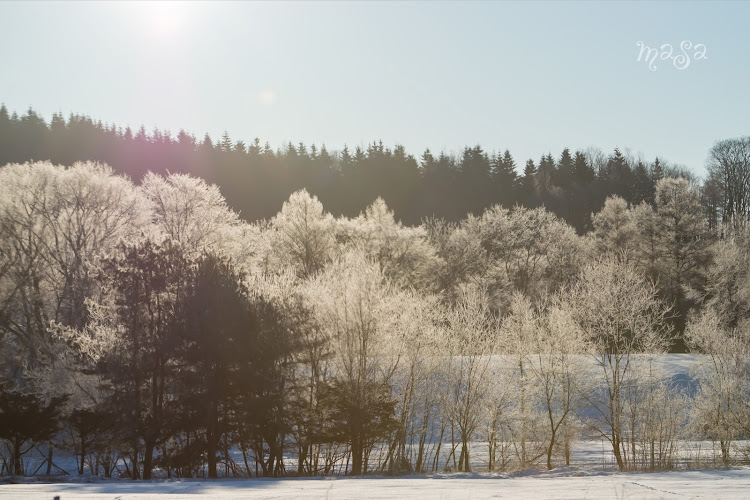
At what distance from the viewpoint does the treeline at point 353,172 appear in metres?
95.7

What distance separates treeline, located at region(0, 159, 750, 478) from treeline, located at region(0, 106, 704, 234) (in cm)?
5650

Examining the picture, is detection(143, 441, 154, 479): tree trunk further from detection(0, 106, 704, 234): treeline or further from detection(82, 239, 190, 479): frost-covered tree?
detection(0, 106, 704, 234): treeline

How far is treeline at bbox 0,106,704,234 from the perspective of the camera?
9569cm

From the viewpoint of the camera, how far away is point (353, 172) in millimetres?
105375

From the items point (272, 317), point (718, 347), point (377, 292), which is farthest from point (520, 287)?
point (272, 317)

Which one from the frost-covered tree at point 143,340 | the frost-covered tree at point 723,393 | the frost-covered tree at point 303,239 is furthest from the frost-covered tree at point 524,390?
the frost-covered tree at point 303,239

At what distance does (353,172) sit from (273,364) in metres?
83.0

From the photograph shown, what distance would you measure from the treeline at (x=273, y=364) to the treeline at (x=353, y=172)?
56504 mm

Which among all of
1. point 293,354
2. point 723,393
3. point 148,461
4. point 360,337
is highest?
point 360,337

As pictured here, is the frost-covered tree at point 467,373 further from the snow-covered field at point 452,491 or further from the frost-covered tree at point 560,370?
the snow-covered field at point 452,491

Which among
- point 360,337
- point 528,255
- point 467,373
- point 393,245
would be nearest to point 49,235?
point 360,337

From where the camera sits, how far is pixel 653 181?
91000mm

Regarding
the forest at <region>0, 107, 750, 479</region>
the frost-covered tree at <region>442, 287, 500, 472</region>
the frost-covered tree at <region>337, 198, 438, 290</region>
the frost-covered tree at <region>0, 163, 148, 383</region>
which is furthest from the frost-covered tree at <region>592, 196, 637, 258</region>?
the frost-covered tree at <region>0, 163, 148, 383</region>

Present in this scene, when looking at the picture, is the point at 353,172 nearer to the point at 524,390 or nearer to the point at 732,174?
the point at 732,174
